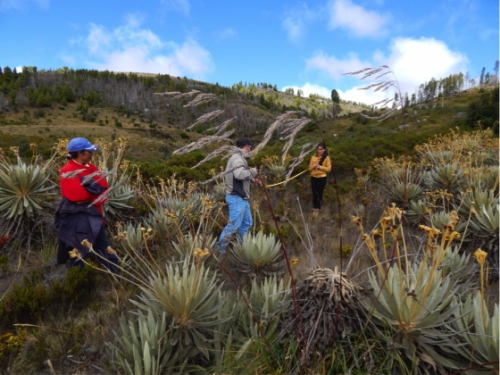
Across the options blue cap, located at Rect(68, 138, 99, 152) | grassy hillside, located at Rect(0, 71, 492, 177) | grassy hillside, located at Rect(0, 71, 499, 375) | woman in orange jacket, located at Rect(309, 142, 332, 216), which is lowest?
grassy hillside, located at Rect(0, 71, 499, 375)

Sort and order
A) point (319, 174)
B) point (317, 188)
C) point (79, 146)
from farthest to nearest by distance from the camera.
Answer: point (317, 188)
point (319, 174)
point (79, 146)

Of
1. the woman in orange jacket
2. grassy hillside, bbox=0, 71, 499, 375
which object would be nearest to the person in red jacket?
grassy hillside, bbox=0, 71, 499, 375

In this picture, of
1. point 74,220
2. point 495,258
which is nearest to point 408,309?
point 495,258

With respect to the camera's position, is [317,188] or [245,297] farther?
[317,188]

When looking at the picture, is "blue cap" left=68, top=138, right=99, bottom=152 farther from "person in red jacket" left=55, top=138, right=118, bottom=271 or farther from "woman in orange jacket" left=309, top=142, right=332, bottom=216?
"woman in orange jacket" left=309, top=142, right=332, bottom=216

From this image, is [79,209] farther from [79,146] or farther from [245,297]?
[245,297]

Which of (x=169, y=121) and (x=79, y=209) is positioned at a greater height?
(x=169, y=121)

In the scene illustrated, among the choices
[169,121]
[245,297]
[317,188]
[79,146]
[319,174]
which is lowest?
[245,297]

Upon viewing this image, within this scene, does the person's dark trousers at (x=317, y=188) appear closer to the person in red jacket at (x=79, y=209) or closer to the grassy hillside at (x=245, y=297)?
the grassy hillside at (x=245, y=297)

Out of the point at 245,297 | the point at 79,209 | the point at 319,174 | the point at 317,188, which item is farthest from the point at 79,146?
the point at 317,188

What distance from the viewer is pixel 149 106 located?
77.4 metres

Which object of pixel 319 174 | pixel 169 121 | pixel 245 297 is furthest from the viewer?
pixel 169 121

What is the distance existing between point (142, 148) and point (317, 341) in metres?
28.8

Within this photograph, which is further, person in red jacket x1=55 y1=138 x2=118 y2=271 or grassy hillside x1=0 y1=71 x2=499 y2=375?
person in red jacket x1=55 y1=138 x2=118 y2=271
